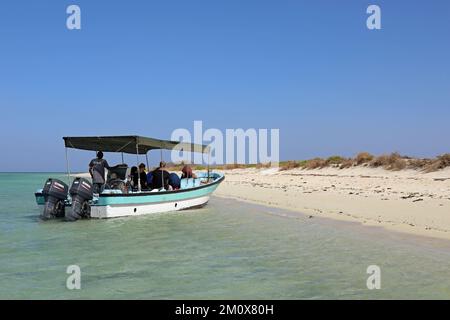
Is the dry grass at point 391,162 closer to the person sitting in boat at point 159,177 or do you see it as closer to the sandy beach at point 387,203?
the sandy beach at point 387,203

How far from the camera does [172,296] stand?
6.57 metres

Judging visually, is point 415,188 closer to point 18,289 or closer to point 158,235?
point 158,235

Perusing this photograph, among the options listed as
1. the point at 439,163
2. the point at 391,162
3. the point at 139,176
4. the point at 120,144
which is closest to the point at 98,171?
the point at 139,176

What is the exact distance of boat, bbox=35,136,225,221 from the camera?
15156mm

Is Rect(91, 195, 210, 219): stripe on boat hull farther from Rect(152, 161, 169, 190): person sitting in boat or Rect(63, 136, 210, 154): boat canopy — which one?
Rect(63, 136, 210, 154): boat canopy

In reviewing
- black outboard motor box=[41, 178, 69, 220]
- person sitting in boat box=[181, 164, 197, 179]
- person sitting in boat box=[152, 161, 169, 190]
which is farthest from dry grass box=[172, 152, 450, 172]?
black outboard motor box=[41, 178, 69, 220]

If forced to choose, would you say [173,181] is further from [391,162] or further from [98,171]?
[391,162]

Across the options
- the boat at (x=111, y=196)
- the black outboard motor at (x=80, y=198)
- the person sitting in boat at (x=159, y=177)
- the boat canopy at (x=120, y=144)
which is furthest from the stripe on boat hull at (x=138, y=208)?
the boat canopy at (x=120, y=144)

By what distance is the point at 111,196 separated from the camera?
15289mm

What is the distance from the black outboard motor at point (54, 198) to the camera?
15.3 meters

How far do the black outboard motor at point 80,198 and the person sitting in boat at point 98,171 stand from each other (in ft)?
4.23

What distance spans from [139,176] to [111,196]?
2.25 meters

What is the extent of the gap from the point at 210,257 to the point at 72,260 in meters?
2.73
